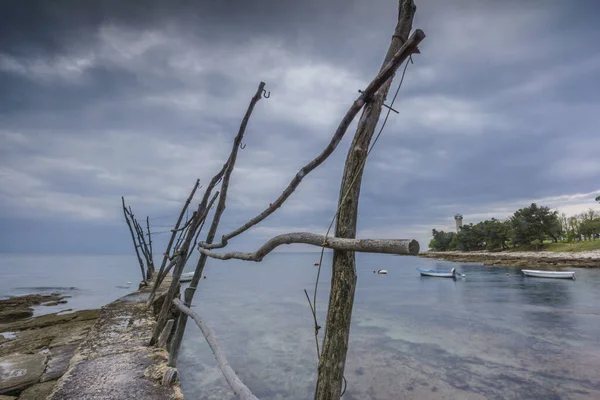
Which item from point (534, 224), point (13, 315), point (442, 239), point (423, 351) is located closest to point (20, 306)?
point (13, 315)

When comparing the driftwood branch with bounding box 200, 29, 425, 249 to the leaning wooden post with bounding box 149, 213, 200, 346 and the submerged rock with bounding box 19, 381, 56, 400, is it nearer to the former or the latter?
the leaning wooden post with bounding box 149, 213, 200, 346

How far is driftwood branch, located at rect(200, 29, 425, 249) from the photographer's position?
5.75 ft

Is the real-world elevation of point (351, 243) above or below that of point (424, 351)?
above

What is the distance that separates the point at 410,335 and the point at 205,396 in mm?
9852

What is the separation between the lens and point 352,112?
7.02 ft

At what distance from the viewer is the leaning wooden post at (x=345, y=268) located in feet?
6.42

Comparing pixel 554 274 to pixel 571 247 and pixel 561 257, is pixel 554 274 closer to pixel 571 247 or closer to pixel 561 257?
pixel 561 257

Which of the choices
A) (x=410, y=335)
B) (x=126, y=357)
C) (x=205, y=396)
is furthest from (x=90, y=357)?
(x=410, y=335)

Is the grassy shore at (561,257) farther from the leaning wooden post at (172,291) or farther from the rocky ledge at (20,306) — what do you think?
the rocky ledge at (20,306)

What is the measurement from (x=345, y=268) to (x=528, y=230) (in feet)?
252

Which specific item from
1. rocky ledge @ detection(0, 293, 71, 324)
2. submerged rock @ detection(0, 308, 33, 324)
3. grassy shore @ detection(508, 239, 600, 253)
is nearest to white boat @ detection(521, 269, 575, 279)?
grassy shore @ detection(508, 239, 600, 253)

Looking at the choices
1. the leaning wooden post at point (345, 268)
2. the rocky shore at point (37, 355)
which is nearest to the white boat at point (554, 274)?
the leaning wooden post at point (345, 268)

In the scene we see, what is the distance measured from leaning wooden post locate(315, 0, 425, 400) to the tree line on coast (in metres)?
73.7

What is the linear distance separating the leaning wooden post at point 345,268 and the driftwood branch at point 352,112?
0.16ft
